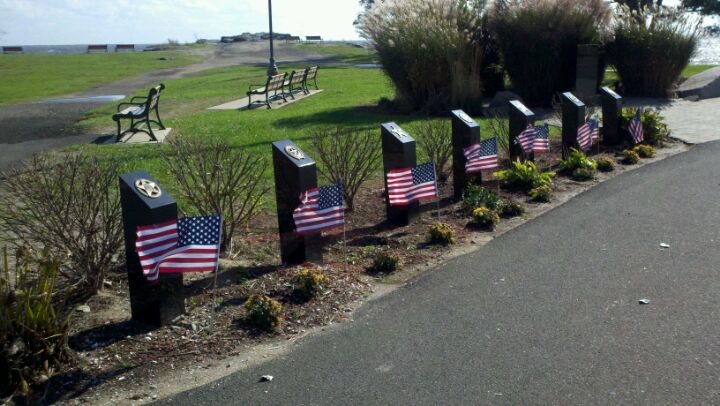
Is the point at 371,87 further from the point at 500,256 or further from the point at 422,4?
the point at 500,256

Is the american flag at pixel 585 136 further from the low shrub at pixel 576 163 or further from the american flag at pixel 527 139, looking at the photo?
the american flag at pixel 527 139

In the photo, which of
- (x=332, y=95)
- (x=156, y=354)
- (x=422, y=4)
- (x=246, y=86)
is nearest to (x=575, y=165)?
(x=156, y=354)

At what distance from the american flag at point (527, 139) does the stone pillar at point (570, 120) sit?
5.29 ft

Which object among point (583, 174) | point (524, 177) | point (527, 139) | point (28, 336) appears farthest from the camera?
point (583, 174)

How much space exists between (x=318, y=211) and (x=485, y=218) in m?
2.26

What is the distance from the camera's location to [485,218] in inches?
334

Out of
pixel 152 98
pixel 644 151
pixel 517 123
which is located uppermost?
pixel 152 98

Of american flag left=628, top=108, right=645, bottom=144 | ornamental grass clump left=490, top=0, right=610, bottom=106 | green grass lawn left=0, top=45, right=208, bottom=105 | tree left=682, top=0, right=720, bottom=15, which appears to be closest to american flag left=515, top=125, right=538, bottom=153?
american flag left=628, top=108, right=645, bottom=144

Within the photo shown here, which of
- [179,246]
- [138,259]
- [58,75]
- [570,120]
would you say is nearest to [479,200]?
[570,120]

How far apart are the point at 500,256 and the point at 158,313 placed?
10.9 feet

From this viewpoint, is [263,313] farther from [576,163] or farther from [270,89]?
[270,89]

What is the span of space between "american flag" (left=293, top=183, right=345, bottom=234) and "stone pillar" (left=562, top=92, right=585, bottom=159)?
20.1ft

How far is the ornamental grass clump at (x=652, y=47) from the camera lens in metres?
19.9

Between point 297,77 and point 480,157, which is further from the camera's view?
point 297,77
